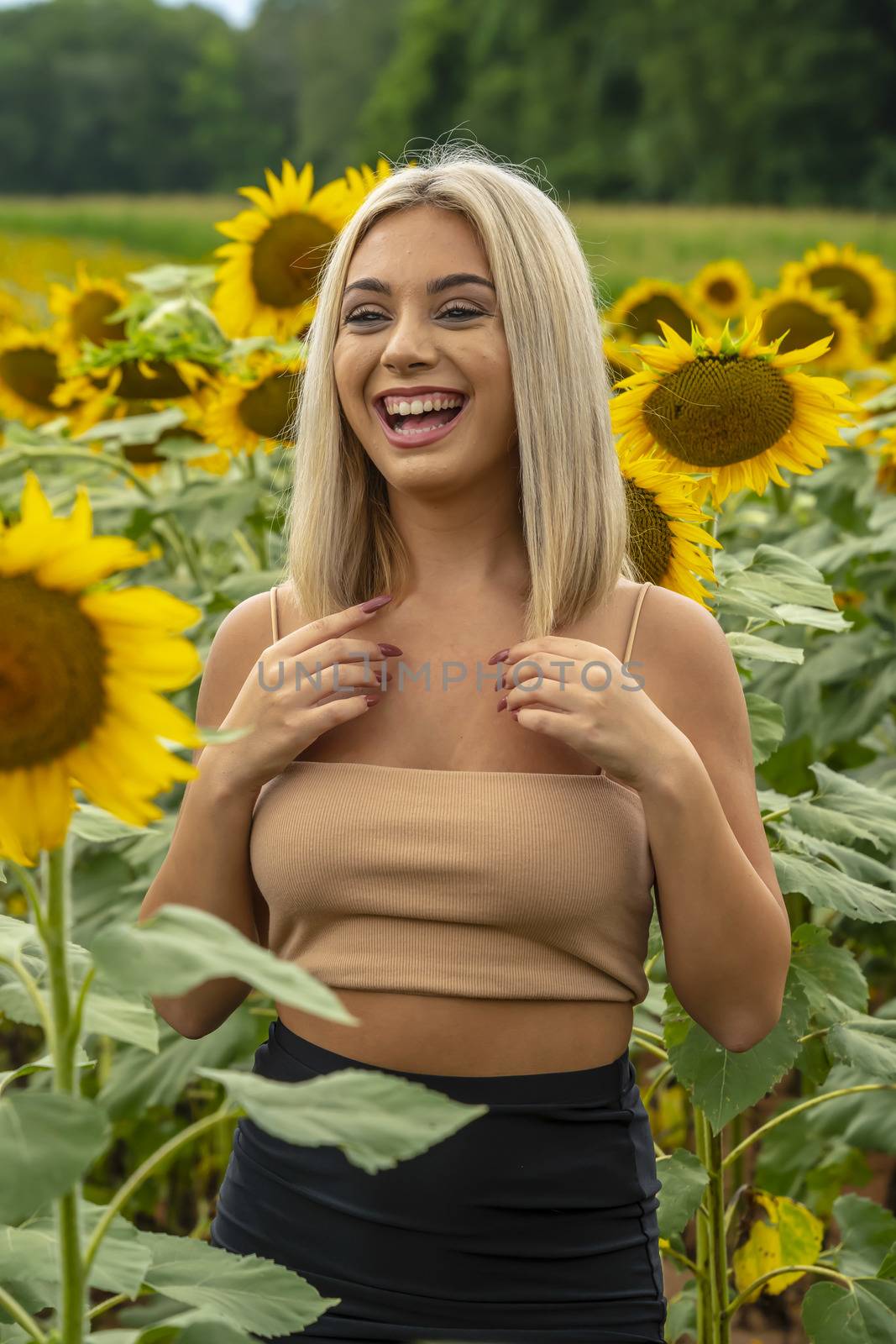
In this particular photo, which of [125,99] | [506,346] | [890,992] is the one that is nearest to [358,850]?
[506,346]

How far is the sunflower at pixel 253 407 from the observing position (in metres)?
2.64

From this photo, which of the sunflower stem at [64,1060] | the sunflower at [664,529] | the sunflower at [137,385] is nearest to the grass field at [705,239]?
the sunflower at [137,385]

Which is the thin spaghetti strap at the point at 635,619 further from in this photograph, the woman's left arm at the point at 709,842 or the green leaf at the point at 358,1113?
the green leaf at the point at 358,1113

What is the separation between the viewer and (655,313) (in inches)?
148

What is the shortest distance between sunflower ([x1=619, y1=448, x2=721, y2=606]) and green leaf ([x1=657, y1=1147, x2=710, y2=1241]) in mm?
665

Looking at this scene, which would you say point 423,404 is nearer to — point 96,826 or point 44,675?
point 96,826

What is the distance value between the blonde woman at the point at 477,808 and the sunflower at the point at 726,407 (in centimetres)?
29

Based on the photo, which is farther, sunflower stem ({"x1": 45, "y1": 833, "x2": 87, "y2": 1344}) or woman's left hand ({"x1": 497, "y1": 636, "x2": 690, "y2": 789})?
woman's left hand ({"x1": 497, "y1": 636, "x2": 690, "y2": 789})

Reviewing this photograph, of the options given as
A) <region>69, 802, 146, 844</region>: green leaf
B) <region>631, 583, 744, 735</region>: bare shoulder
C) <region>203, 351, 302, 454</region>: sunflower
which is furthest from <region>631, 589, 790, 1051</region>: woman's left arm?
<region>203, 351, 302, 454</region>: sunflower

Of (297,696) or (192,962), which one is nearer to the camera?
(192,962)

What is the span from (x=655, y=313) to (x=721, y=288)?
124 cm

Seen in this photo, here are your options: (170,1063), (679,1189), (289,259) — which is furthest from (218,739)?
(289,259)

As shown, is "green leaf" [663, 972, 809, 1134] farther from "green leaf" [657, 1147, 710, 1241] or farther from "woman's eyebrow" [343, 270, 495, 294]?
"woman's eyebrow" [343, 270, 495, 294]

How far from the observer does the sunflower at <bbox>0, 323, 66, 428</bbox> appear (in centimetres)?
344
